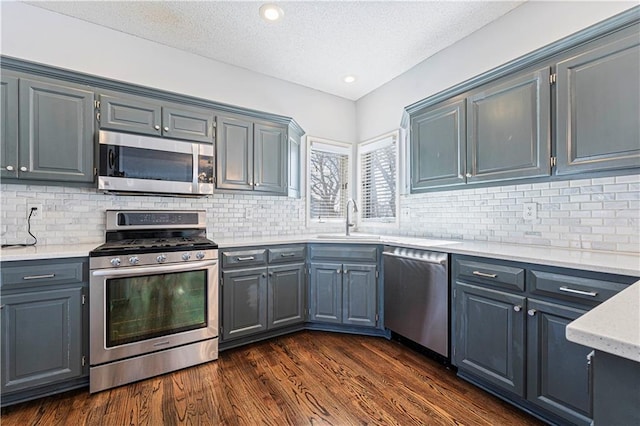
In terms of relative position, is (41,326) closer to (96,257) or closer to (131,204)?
(96,257)

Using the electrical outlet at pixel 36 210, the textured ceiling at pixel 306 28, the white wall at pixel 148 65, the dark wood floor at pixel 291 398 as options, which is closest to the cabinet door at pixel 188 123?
the white wall at pixel 148 65

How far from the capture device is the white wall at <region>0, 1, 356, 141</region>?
228cm

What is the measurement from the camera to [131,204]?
2.61 m

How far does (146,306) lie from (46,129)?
1.52m

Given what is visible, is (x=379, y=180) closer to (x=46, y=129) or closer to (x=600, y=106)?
(x=600, y=106)

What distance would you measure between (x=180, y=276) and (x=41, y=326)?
2.75 feet

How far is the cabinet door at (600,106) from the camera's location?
1.58 metres

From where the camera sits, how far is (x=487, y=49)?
2.54m

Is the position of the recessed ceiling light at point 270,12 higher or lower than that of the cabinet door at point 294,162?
higher

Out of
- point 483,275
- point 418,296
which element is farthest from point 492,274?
point 418,296

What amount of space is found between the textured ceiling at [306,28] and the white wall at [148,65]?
0.29 feet

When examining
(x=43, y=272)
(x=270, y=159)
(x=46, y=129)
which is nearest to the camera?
(x=43, y=272)

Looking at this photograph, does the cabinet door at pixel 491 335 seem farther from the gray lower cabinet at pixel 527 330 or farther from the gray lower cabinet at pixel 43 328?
the gray lower cabinet at pixel 43 328

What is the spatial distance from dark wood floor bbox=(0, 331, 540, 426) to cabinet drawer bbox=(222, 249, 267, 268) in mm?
785
